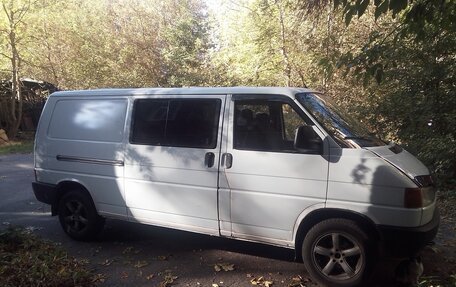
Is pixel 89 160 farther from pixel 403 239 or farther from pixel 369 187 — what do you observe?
pixel 403 239

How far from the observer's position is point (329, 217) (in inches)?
165

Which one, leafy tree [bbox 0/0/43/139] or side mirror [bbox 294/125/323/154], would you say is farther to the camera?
leafy tree [bbox 0/0/43/139]

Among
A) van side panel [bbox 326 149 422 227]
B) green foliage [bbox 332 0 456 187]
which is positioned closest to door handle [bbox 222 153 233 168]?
van side panel [bbox 326 149 422 227]

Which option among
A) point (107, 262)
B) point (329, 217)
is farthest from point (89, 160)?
point (329, 217)

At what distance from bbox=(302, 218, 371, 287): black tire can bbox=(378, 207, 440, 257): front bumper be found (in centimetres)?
18

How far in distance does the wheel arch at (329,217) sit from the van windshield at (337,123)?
0.67 m

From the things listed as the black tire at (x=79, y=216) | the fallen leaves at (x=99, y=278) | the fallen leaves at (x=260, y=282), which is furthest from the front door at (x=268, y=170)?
the black tire at (x=79, y=216)

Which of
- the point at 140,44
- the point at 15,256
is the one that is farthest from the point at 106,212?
the point at 140,44

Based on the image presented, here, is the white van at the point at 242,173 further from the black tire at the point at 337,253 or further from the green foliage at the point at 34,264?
the green foliage at the point at 34,264

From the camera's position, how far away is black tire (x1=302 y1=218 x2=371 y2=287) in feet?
13.2

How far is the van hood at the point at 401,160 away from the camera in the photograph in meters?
3.92

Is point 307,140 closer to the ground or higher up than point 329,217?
higher up

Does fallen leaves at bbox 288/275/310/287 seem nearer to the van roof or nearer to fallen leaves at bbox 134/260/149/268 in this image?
fallen leaves at bbox 134/260/149/268

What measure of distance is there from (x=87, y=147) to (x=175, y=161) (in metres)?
1.42
